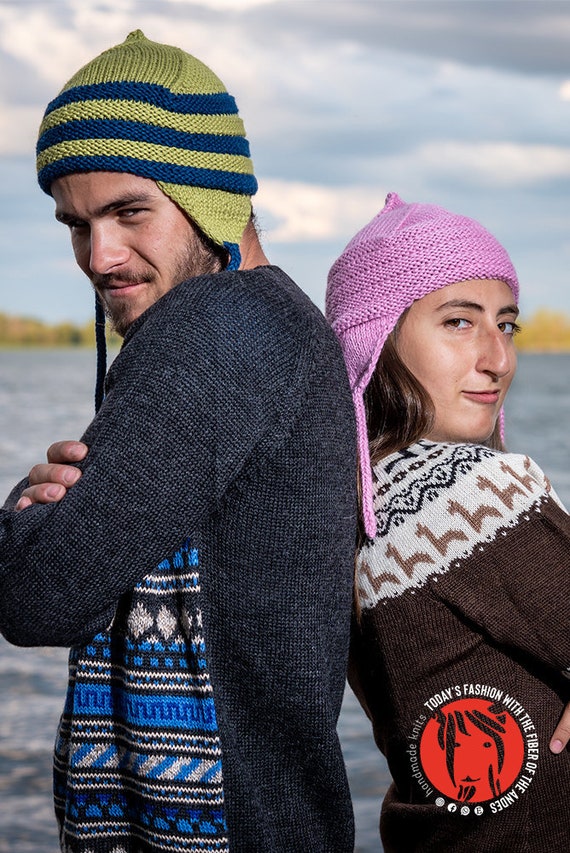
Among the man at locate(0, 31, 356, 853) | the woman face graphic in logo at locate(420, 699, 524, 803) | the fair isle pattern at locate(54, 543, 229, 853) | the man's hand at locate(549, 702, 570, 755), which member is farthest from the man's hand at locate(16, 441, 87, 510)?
the man's hand at locate(549, 702, 570, 755)

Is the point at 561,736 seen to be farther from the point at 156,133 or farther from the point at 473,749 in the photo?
the point at 156,133

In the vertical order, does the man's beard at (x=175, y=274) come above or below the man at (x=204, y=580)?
above

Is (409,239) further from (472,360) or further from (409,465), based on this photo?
(409,465)

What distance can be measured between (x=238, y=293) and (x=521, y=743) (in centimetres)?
105

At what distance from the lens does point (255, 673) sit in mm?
1860

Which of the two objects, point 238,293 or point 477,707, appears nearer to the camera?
point 238,293

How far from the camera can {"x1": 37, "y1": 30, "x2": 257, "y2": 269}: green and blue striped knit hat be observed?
81.2 inches

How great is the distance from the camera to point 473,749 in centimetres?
213

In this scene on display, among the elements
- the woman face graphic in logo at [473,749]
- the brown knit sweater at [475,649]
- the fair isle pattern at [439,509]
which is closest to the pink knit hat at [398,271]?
the fair isle pattern at [439,509]

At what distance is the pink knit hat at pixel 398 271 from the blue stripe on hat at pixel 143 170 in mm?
414

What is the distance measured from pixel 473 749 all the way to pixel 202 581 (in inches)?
28.3

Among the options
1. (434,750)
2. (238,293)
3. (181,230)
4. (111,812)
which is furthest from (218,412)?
(434,750)

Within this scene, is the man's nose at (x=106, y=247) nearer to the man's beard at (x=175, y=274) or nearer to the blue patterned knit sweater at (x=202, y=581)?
the man's beard at (x=175, y=274)

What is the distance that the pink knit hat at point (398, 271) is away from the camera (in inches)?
93.6
